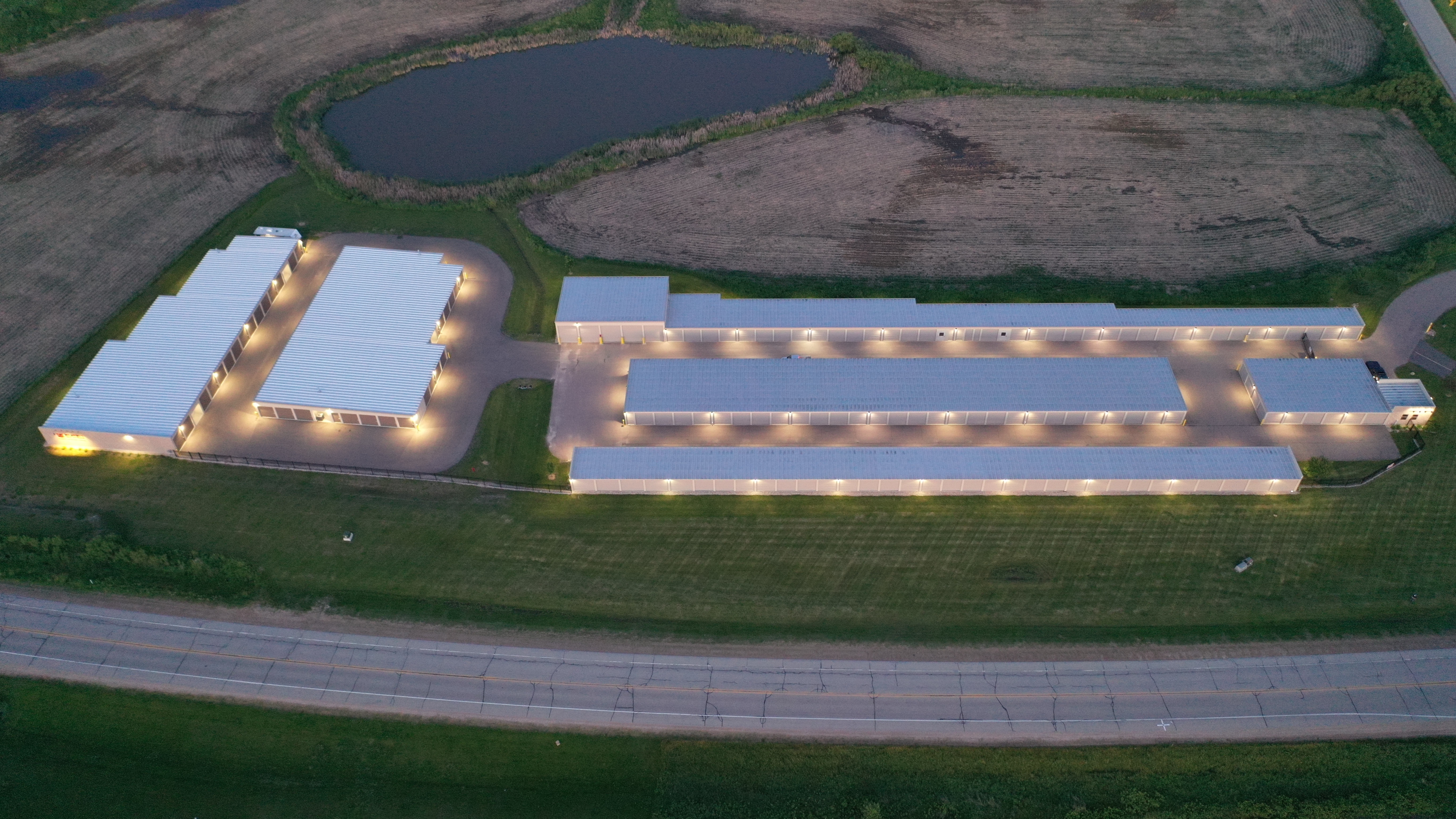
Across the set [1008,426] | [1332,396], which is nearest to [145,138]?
[1008,426]

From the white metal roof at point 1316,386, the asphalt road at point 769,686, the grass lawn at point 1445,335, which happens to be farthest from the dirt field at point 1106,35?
the asphalt road at point 769,686

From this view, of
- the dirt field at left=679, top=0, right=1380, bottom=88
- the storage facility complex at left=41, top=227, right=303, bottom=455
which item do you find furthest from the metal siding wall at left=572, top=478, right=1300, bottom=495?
the dirt field at left=679, top=0, right=1380, bottom=88

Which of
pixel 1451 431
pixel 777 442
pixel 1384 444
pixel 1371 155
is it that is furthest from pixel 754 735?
pixel 1371 155

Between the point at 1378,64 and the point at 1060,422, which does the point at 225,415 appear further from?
the point at 1378,64

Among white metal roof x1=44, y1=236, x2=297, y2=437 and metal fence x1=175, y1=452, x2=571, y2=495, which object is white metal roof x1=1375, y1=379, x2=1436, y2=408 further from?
white metal roof x1=44, y1=236, x2=297, y2=437

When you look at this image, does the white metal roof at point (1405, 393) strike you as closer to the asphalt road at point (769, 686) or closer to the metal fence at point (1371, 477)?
the metal fence at point (1371, 477)

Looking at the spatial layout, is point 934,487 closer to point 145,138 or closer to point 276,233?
point 276,233
